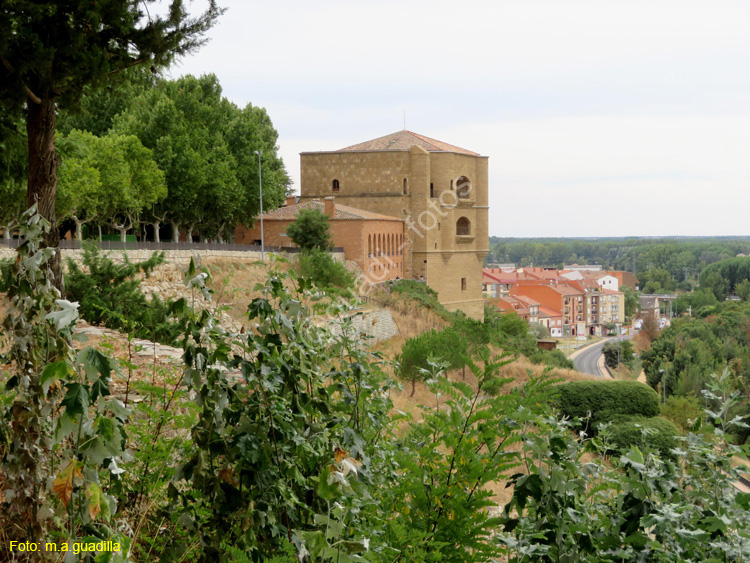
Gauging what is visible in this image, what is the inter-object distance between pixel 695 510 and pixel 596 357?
70.5 metres

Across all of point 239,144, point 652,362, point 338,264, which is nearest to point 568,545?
point 338,264

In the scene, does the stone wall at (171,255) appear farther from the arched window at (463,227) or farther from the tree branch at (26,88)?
the arched window at (463,227)

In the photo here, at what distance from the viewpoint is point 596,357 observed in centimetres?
7000

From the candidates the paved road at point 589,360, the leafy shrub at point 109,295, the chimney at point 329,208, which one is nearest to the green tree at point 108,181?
the leafy shrub at point 109,295

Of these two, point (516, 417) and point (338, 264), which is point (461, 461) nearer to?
point (516, 417)

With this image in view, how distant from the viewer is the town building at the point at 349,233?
112ft

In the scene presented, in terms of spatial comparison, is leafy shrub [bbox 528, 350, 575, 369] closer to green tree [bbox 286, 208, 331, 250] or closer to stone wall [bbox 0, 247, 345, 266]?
green tree [bbox 286, 208, 331, 250]

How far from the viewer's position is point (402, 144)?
133 feet

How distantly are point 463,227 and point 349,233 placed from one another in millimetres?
10406

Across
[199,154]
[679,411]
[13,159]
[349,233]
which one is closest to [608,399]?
[679,411]

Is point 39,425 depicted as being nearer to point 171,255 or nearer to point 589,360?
point 171,255

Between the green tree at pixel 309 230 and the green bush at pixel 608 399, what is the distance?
15.4 m

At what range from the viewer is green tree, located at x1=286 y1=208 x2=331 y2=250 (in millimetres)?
32281

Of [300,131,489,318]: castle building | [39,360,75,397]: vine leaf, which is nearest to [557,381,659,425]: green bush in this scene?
[39,360,75,397]: vine leaf
